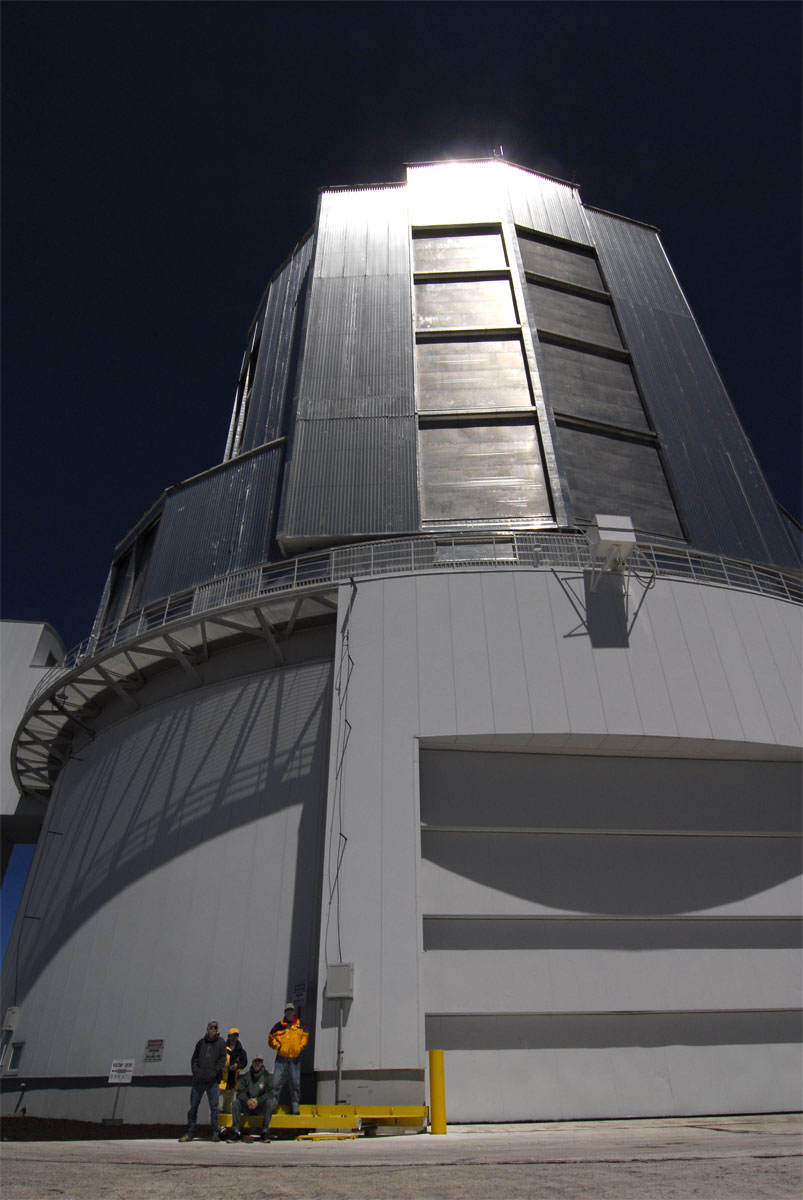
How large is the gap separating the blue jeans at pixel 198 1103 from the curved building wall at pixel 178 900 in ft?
8.16

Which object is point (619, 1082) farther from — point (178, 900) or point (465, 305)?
point (465, 305)

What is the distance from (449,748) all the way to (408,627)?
240 cm

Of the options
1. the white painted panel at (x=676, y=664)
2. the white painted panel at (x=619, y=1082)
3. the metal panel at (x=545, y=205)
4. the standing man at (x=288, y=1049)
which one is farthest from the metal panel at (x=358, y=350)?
the white painted panel at (x=619, y=1082)

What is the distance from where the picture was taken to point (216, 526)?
70.4ft

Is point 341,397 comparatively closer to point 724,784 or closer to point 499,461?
A: point 499,461

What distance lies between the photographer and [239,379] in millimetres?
32000

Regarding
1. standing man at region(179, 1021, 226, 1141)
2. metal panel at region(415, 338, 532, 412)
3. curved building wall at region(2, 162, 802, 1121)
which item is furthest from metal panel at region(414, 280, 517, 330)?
standing man at region(179, 1021, 226, 1141)

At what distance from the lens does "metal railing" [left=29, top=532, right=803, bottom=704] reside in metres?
15.9

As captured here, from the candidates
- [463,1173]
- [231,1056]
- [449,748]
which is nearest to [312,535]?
[449,748]

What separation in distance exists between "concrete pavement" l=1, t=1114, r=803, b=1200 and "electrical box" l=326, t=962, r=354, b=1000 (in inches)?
120

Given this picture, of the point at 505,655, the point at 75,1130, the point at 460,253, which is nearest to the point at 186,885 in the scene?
the point at 75,1130

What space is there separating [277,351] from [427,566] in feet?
50.6

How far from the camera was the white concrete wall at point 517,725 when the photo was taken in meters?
11.4

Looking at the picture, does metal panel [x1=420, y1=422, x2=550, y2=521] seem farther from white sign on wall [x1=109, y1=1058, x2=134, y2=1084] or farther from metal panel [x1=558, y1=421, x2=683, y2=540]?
white sign on wall [x1=109, y1=1058, x2=134, y2=1084]
